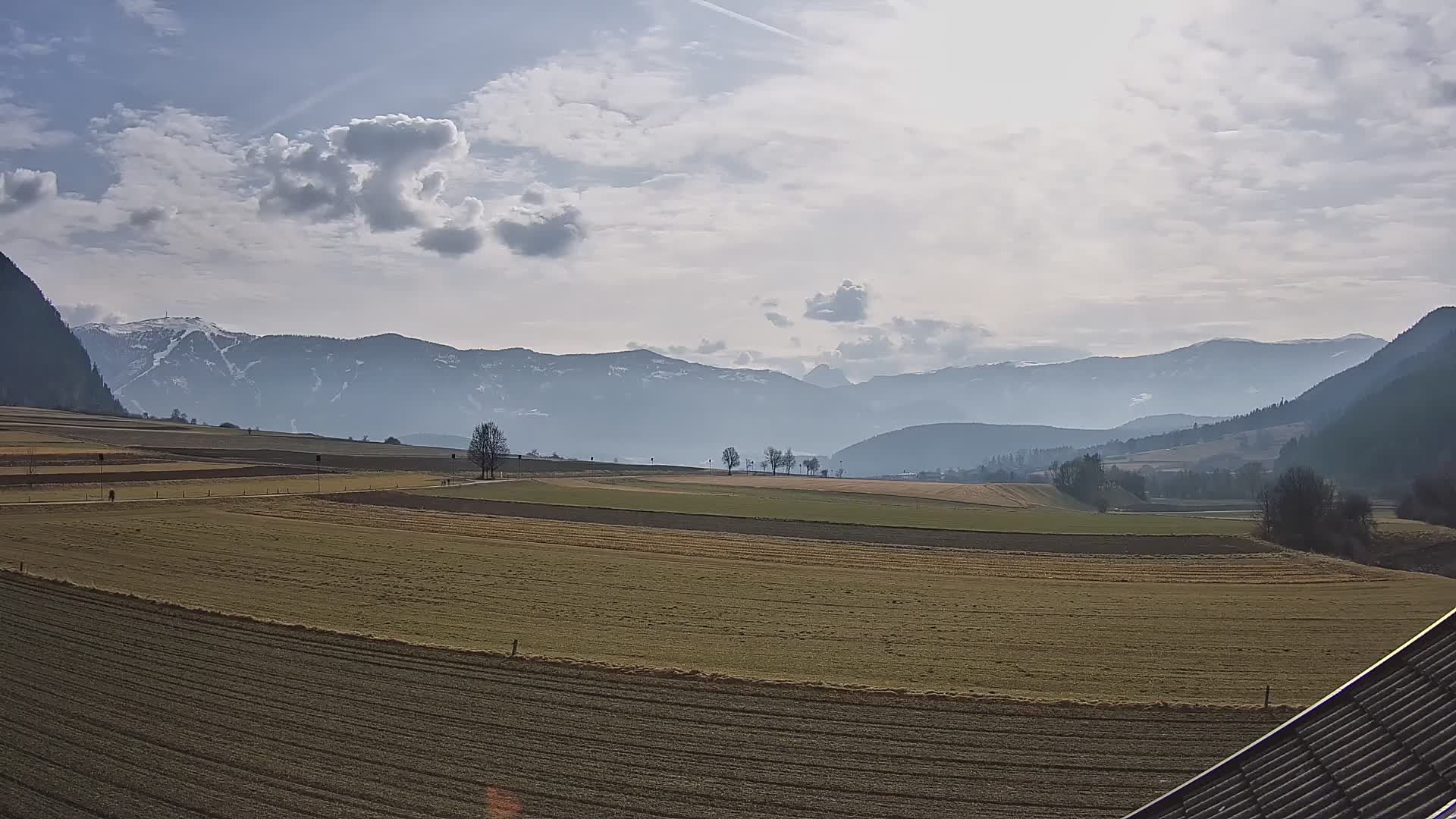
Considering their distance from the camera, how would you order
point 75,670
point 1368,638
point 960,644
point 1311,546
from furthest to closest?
point 1311,546 < point 1368,638 < point 960,644 < point 75,670

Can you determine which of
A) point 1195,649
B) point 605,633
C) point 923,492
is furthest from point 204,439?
point 1195,649

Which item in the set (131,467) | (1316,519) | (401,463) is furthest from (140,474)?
(1316,519)

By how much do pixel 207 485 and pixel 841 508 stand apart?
60.9 meters

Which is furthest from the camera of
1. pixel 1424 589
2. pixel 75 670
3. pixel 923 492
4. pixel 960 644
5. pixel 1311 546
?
pixel 923 492

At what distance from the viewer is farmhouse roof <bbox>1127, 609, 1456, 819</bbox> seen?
7.76 m

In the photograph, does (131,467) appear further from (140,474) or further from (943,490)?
(943,490)

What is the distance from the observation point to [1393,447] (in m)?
171

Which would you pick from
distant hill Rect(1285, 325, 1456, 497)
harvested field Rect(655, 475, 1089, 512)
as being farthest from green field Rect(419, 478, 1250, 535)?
distant hill Rect(1285, 325, 1456, 497)

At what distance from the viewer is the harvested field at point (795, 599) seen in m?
28.5

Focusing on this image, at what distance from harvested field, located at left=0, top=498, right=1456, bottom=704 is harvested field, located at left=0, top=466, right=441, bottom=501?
12.1 meters

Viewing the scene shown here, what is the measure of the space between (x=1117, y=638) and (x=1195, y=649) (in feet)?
8.27

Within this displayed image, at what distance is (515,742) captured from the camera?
2036 centimetres

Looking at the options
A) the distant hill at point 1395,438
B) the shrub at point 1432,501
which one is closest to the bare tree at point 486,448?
the shrub at point 1432,501

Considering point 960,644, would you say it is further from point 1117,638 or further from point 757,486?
point 757,486
